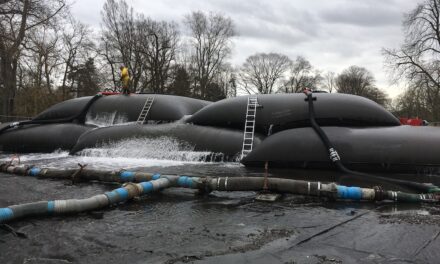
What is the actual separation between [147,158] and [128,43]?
29526mm

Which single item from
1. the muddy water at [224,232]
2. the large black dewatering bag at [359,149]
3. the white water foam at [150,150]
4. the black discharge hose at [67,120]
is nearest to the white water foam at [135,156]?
the white water foam at [150,150]

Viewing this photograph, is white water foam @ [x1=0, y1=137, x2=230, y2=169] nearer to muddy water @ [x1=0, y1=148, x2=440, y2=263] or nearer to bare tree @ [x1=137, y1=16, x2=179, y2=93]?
muddy water @ [x1=0, y1=148, x2=440, y2=263]

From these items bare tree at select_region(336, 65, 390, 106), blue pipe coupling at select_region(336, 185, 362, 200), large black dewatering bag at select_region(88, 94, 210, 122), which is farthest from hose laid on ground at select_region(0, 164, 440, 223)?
bare tree at select_region(336, 65, 390, 106)

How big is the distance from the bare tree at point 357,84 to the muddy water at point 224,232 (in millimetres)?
71881

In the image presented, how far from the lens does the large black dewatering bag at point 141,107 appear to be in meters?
13.4

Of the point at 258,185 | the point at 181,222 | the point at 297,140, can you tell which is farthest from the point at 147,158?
the point at 181,222

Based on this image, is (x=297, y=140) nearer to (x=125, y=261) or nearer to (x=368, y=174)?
(x=368, y=174)

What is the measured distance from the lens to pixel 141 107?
46.0 ft

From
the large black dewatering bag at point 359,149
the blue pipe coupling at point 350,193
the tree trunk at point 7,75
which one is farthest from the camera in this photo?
the tree trunk at point 7,75

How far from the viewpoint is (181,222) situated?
16.5 ft

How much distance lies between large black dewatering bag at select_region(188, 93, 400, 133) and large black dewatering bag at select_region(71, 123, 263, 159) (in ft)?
1.34

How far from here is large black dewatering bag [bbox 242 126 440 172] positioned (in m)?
8.53

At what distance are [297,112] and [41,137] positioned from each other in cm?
860

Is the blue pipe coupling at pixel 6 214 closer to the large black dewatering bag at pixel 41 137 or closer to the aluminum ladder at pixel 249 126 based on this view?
the aluminum ladder at pixel 249 126
